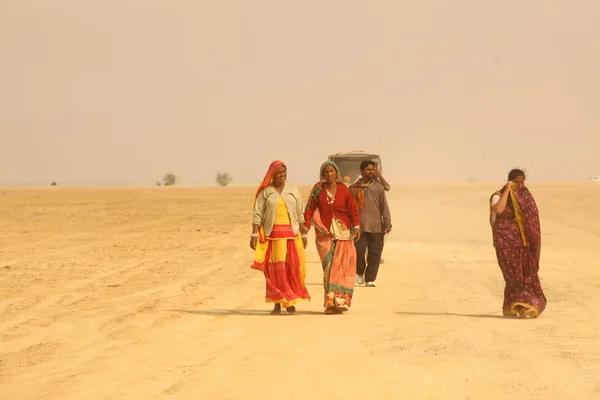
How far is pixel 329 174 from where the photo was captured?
1330 cm

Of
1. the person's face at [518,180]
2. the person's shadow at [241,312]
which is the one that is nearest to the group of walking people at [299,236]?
the person's shadow at [241,312]

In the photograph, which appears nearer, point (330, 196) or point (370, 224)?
point (330, 196)

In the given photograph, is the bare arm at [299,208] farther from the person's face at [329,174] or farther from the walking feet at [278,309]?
the walking feet at [278,309]

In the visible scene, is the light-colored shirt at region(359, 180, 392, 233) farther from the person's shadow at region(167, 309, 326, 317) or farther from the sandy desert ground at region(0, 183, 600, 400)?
the person's shadow at region(167, 309, 326, 317)

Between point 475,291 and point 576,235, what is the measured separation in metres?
15.9

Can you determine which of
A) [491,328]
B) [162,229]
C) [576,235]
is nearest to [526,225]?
[491,328]

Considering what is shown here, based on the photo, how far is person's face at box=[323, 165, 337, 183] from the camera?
1327 cm

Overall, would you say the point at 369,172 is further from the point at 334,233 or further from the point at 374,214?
the point at 334,233

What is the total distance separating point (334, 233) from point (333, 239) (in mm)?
72

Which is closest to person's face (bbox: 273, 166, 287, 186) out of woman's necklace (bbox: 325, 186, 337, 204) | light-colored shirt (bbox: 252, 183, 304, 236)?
light-colored shirt (bbox: 252, 183, 304, 236)

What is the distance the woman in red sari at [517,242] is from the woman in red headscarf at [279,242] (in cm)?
219

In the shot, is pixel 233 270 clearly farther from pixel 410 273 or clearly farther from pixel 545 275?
pixel 545 275

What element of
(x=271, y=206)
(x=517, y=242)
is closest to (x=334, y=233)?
(x=271, y=206)

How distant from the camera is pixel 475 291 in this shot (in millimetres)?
15672
